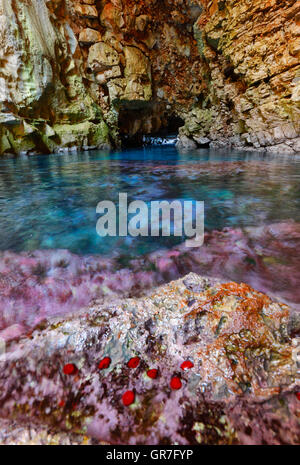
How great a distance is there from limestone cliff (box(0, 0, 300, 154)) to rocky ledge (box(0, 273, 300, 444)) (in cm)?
1334

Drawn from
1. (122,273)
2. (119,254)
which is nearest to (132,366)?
(122,273)

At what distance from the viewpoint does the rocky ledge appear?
90cm

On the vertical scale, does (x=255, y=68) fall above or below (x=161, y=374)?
above

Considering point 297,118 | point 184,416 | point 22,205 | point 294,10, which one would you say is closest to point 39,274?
point 184,416

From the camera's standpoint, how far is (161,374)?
112 cm

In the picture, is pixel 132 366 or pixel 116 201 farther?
pixel 116 201

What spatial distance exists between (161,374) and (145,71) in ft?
78.5

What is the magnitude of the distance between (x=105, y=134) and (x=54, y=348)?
21569mm

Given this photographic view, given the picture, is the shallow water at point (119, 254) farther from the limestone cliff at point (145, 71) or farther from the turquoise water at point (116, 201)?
the limestone cliff at point (145, 71)

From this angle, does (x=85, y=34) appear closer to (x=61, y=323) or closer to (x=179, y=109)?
(x=179, y=109)

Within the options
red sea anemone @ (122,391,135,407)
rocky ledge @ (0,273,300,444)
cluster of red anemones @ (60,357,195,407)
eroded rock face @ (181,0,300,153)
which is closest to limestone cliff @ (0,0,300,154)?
eroded rock face @ (181,0,300,153)

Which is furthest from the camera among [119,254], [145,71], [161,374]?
[145,71]

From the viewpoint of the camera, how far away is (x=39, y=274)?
6.72 feet

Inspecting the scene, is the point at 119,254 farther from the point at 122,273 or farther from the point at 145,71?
the point at 145,71
